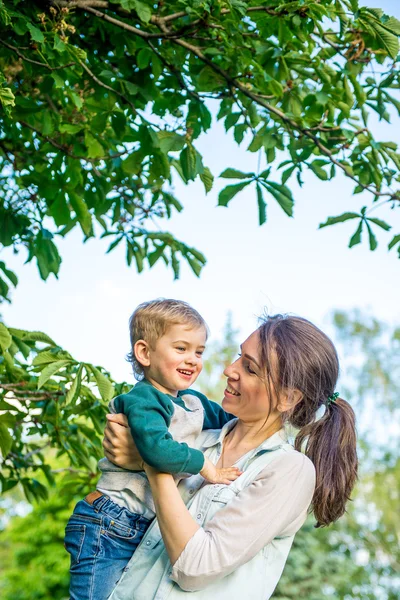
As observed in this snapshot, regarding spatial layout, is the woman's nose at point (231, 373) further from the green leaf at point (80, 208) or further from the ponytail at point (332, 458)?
the green leaf at point (80, 208)

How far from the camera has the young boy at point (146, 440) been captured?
1914 mm

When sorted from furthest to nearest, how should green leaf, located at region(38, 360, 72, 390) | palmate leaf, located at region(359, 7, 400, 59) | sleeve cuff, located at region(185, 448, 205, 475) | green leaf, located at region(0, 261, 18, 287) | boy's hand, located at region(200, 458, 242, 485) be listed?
1. green leaf, located at region(0, 261, 18, 287)
2. palmate leaf, located at region(359, 7, 400, 59)
3. green leaf, located at region(38, 360, 72, 390)
4. boy's hand, located at region(200, 458, 242, 485)
5. sleeve cuff, located at region(185, 448, 205, 475)

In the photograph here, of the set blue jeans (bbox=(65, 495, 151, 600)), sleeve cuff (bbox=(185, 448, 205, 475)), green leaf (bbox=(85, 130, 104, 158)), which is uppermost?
green leaf (bbox=(85, 130, 104, 158))

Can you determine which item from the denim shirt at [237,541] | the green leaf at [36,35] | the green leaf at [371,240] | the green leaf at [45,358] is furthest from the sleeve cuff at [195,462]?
the green leaf at [371,240]

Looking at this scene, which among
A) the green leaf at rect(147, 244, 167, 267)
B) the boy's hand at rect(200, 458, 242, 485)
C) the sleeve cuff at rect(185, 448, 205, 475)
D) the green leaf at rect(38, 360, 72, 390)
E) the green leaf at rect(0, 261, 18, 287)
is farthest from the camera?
the green leaf at rect(147, 244, 167, 267)

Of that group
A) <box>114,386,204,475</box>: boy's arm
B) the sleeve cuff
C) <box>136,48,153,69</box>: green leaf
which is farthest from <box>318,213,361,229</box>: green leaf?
the sleeve cuff

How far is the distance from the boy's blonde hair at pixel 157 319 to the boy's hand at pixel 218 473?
17.3 inches

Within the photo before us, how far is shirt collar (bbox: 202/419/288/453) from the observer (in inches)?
78.7

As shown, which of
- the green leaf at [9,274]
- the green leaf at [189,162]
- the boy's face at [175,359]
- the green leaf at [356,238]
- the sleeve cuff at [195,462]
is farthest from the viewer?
the green leaf at [9,274]

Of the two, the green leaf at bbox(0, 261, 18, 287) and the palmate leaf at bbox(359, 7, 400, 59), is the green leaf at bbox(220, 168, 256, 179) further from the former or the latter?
the green leaf at bbox(0, 261, 18, 287)

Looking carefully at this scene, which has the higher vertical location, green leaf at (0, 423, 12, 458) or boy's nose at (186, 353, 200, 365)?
boy's nose at (186, 353, 200, 365)

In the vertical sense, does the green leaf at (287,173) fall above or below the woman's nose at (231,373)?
above

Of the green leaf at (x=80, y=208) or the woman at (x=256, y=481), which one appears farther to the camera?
the green leaf at (x=80, y=208)

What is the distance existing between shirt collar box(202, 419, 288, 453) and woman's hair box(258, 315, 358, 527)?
6 cm
